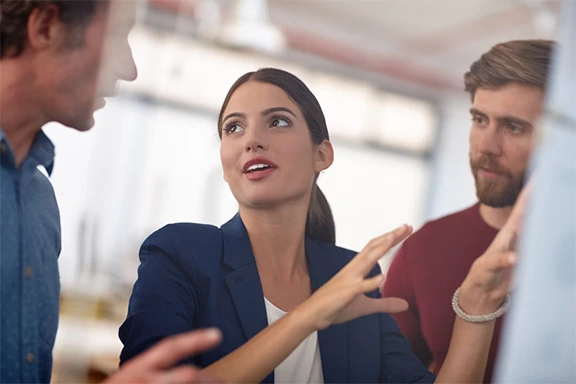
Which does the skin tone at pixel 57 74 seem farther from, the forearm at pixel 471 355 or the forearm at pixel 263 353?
the forearm at pixel 471 355

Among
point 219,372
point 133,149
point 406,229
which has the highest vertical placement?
point 133,149

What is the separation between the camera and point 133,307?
663 millimetres

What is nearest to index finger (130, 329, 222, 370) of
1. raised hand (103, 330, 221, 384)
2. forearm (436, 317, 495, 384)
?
raised hand (103, 330, 221, 384)

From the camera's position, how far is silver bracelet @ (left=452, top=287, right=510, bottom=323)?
68cm

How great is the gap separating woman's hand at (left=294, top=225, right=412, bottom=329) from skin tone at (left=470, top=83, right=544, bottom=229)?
15 centimetres

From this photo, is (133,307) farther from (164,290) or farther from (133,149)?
(133,149)

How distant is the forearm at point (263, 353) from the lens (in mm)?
618

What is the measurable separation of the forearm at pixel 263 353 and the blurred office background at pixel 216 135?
0.14 m

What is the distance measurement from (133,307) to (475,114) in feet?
1.73

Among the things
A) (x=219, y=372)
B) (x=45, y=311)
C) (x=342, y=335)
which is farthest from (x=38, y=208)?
(x=342, y=335)

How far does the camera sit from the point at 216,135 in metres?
0.71

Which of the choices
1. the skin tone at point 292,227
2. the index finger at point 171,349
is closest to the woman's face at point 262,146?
the skin tone at point 292,227

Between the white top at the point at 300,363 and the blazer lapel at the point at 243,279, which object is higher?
the blazer lapel at the point at 243,279

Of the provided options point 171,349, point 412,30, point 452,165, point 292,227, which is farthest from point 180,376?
point 412,30
